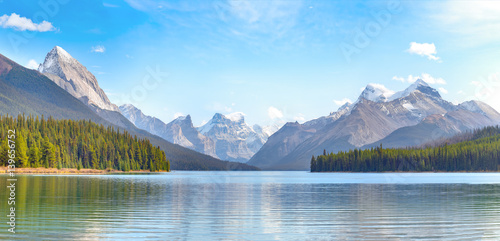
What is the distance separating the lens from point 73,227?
31891mm

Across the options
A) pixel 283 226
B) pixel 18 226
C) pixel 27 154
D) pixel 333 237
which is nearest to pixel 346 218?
pixel 283 226

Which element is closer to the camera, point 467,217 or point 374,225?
point 374,225

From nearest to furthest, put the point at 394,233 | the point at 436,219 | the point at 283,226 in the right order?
the point at 394,233 → the point at 283,226 → the point at 436,219

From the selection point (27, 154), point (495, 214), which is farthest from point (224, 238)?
point (27, 154)

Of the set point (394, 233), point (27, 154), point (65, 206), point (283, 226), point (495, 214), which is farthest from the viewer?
point (27, 154)

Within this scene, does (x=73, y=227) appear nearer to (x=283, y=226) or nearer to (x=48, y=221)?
(x=48, y=221)

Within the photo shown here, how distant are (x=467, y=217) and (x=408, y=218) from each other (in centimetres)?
585

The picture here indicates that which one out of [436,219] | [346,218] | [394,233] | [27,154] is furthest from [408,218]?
[27,154]

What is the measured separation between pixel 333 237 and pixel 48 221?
72.9 ft

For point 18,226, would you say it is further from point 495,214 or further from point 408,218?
point 495,214

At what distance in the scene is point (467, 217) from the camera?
4006 centimetres

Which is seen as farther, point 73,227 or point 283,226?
point 283,226

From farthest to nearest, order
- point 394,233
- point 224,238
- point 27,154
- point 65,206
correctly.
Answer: point 27,154, point 65,206, point 394,233, point 224,238

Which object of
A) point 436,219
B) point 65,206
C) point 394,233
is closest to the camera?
point 394,233
